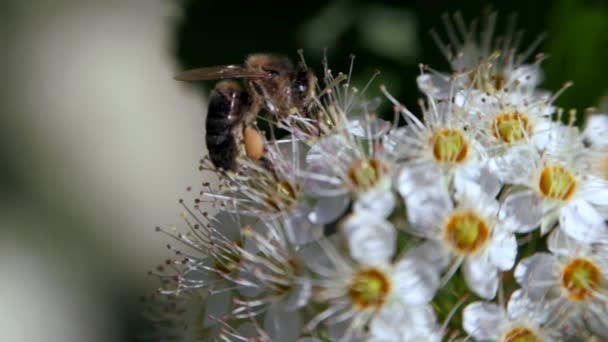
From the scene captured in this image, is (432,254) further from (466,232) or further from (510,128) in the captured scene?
(510,128)

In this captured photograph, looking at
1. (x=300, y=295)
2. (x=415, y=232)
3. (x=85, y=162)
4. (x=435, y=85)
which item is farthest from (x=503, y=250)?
(x=85, y=162)

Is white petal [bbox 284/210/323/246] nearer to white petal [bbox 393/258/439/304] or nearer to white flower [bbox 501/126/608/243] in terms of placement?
white petal [bbox 393/258/439/304]

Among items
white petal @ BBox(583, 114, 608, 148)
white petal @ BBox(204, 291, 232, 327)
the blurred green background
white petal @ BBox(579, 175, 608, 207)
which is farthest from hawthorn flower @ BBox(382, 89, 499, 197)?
the blurred green background

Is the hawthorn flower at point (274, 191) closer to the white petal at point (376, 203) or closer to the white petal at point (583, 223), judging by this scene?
the white petal at point (376, 203)

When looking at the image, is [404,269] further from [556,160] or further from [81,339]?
[81,339]

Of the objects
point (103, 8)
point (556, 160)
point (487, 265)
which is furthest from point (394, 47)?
point (103, 8)

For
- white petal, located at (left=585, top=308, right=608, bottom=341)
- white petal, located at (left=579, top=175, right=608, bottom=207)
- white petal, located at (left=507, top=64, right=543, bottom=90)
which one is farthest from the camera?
white petal, located at (left=507, top=64, right=543, bottom=90)

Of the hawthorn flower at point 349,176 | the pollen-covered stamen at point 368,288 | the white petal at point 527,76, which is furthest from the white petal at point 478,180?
the white petal at point 527,76
